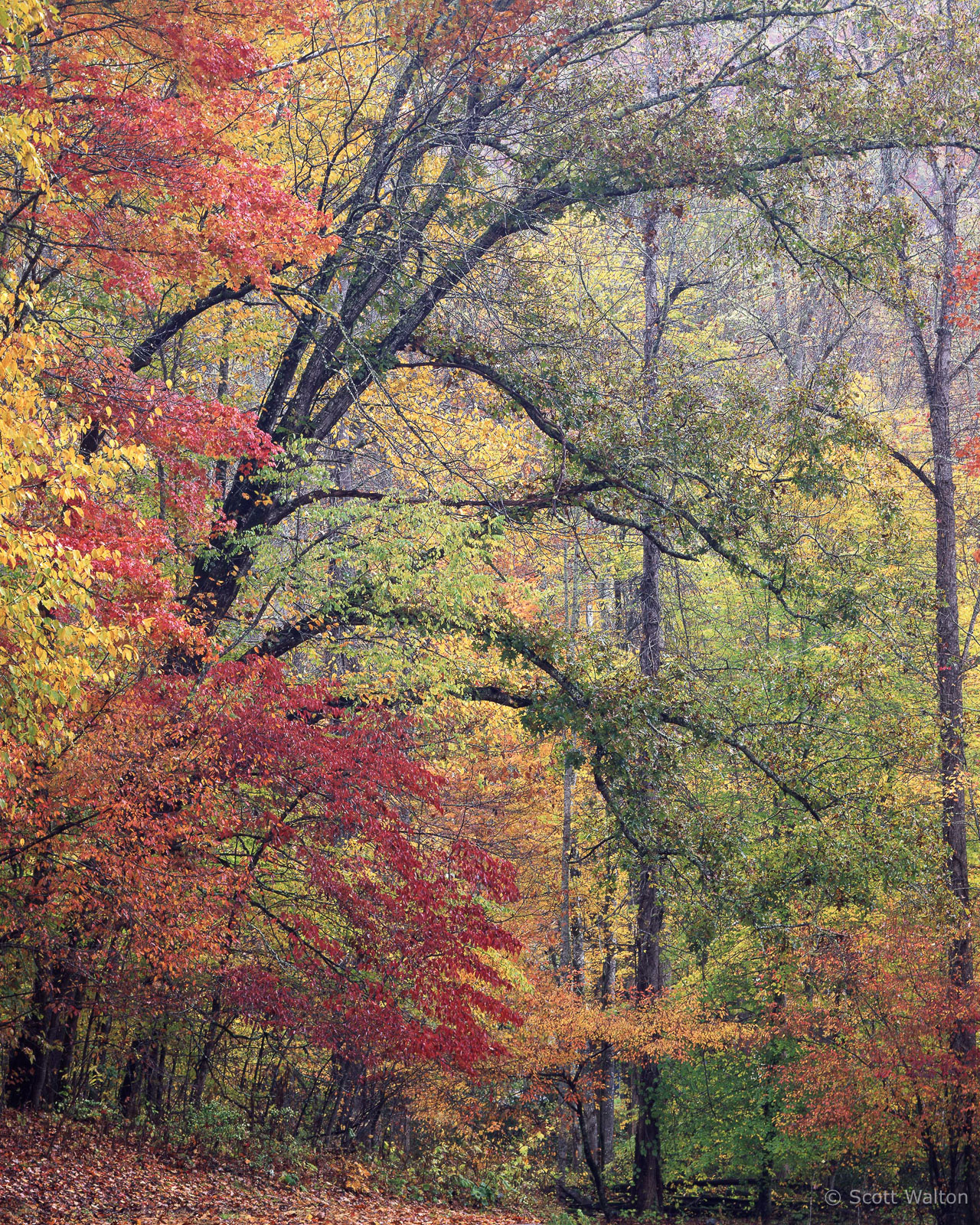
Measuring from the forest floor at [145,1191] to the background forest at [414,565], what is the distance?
0.55 metres

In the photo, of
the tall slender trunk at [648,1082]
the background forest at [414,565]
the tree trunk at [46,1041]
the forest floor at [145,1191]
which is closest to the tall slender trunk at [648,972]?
the tall slender trunk at [648,1082]

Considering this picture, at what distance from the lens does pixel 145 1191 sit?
859 centimetres

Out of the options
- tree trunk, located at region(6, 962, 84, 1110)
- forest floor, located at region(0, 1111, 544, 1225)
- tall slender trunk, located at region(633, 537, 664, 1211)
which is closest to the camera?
forest floor, located at region(0, 1111, 544, 1225)

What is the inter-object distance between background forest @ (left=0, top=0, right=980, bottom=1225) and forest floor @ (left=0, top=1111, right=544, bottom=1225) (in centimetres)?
55

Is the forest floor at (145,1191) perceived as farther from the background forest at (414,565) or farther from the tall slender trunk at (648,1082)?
the tall slender trunk at (648,1082)

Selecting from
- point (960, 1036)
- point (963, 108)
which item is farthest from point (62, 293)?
point (960, 1036)

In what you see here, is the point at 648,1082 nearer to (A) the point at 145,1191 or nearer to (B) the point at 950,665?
(B) the point at 950,665

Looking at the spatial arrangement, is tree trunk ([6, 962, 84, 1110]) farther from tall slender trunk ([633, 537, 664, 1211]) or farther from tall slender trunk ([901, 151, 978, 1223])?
tall slender trunk ([901, 151, 978, 1223])

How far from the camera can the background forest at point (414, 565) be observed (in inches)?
303

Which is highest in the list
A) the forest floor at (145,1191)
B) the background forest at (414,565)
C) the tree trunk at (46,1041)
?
the background forest at (414,565)

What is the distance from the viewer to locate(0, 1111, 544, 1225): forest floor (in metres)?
7.62

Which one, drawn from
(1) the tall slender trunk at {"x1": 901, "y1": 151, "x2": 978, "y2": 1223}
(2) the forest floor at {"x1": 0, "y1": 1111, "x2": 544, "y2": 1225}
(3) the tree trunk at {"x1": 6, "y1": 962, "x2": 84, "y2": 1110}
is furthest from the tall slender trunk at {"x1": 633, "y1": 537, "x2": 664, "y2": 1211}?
(3) the tree trunk at {"x1": 6, "y1": 962, "x2": 84, "y2": 1110}

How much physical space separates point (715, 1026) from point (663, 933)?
4.53 meters

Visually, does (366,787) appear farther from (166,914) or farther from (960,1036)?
(960,1036)
